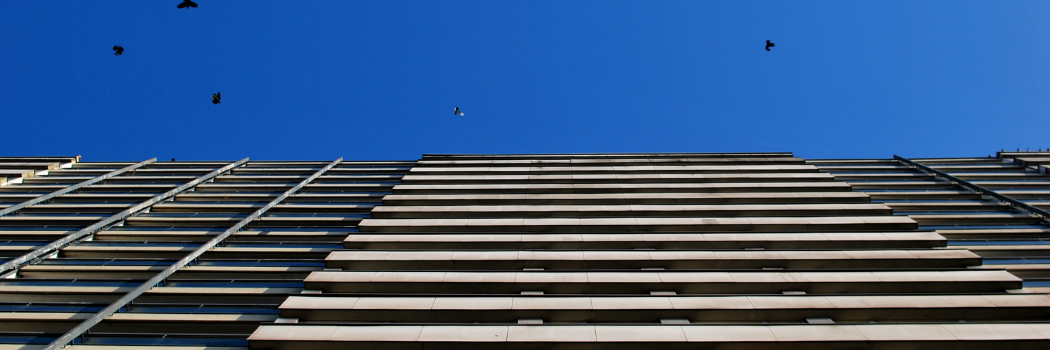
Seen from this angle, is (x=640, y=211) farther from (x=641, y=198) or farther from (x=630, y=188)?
(x=630, y=188)

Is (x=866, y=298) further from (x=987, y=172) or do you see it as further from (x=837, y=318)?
(x=987, y=172)

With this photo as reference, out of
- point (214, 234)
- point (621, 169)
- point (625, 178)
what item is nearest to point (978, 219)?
point (625, 178)

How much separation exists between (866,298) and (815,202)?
34.6 feet

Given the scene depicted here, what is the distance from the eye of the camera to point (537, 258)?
21000 mm

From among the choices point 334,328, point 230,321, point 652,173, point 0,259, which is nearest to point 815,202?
Answer: point 652,173

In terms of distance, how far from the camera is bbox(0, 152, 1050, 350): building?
16328 millimetres

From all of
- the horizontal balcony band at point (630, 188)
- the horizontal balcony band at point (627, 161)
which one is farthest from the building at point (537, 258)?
the horizontal balcony band at point (627, 161)

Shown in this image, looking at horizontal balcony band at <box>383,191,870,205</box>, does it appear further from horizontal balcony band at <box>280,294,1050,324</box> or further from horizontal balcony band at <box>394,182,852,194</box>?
horizontal balcony band at <box>280,294,1050,324</box>

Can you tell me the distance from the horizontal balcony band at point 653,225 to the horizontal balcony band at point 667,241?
2.20ft

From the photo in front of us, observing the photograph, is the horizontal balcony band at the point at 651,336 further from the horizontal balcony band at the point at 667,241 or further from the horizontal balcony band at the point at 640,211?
the horizontal balcony band at the point at 640,211

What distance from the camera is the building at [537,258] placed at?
16328 mm

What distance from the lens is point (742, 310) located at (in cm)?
1700

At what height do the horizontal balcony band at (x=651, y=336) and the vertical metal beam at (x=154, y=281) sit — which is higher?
the vertical metal beam at (x=154, y=281)

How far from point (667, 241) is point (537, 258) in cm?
580
